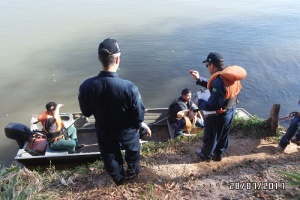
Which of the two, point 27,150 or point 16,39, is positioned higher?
point 16,39

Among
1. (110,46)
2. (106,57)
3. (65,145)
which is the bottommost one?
(65,145)

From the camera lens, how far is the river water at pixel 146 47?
1119cm

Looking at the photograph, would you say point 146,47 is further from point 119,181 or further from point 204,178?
point 119,181

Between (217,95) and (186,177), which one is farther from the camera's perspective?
(186,177)

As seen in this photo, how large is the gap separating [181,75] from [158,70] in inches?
39.6

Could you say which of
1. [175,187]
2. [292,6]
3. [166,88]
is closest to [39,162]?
[175,187]

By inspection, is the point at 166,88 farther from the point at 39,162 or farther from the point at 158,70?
the point at 39,162

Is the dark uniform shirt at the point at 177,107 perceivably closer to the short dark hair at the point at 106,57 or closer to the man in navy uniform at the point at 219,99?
the man in navy uniform at the point at 219,99

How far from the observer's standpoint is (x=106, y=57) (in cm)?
326

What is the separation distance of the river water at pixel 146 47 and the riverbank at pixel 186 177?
176 inches

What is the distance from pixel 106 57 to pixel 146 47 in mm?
11521

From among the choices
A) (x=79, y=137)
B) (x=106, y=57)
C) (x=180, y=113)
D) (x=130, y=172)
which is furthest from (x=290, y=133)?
(x=79, y=137)

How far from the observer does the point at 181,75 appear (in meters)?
12.5
